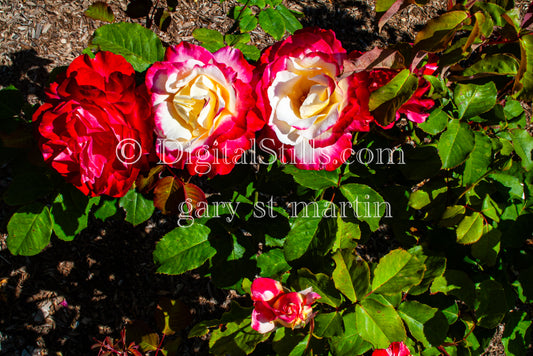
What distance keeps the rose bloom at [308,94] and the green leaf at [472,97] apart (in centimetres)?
43

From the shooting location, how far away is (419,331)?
117 cm

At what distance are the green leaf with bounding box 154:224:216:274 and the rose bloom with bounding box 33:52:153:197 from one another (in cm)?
38

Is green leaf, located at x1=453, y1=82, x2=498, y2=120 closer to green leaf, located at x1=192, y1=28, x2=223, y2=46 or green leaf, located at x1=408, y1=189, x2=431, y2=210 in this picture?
green leaf, located at x1=408, y1=189, x2=431, y2=210

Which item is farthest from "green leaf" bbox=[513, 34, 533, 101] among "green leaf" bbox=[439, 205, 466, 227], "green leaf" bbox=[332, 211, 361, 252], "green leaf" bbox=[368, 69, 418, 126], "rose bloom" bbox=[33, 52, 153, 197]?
"rose bloom" bbox=[33, 52, 153, 197]

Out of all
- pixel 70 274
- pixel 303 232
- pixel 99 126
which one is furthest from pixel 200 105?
pixel 70 274

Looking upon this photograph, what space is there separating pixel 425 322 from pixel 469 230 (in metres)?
0.34

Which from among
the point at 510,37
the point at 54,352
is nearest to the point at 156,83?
the point at 510,37

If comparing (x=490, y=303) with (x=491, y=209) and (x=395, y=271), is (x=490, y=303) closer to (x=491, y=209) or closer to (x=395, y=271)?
(x=491, y=209)

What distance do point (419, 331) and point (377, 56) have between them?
825mm

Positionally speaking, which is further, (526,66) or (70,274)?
(70,274)

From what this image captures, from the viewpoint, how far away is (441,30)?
2.84ft

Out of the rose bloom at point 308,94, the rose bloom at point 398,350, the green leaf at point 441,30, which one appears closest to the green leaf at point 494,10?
the green leaf at point 441,30

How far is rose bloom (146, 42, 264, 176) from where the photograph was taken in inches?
31.5

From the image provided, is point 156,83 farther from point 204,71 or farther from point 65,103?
point 65,103
